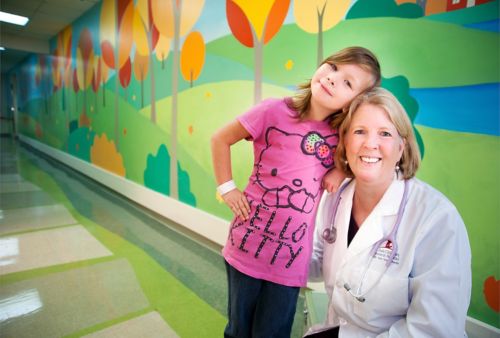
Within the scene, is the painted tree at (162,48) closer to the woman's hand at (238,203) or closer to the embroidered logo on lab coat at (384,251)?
the woman's hand at (238,203)

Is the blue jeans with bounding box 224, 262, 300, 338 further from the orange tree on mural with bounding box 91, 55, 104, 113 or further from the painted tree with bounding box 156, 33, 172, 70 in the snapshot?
the orange tree on mural with bounding box 91, 55, 104, 113

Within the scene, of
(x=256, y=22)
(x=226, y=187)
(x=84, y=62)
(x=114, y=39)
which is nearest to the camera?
(x=226, y=187)

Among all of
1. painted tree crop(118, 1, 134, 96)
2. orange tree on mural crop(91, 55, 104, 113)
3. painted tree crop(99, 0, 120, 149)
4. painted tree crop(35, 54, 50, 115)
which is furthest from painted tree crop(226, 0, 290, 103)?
painted tree crop(35, 54, 50, 115)

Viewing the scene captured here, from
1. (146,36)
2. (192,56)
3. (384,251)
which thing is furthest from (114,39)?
(384,251)

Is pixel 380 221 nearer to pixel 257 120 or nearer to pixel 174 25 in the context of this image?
pixel 257 120

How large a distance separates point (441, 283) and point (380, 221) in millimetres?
226

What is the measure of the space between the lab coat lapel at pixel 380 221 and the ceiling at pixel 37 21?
600 cm

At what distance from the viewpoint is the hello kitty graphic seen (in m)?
1.13

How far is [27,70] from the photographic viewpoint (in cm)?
1058

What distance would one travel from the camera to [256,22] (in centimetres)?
248

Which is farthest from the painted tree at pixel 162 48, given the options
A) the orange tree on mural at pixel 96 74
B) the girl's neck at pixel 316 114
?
the girl's neck at pixel 316 114

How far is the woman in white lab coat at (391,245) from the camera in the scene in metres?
0.79

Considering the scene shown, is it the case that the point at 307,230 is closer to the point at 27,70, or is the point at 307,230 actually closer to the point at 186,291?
the point at 186,291

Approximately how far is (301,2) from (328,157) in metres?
1.48
